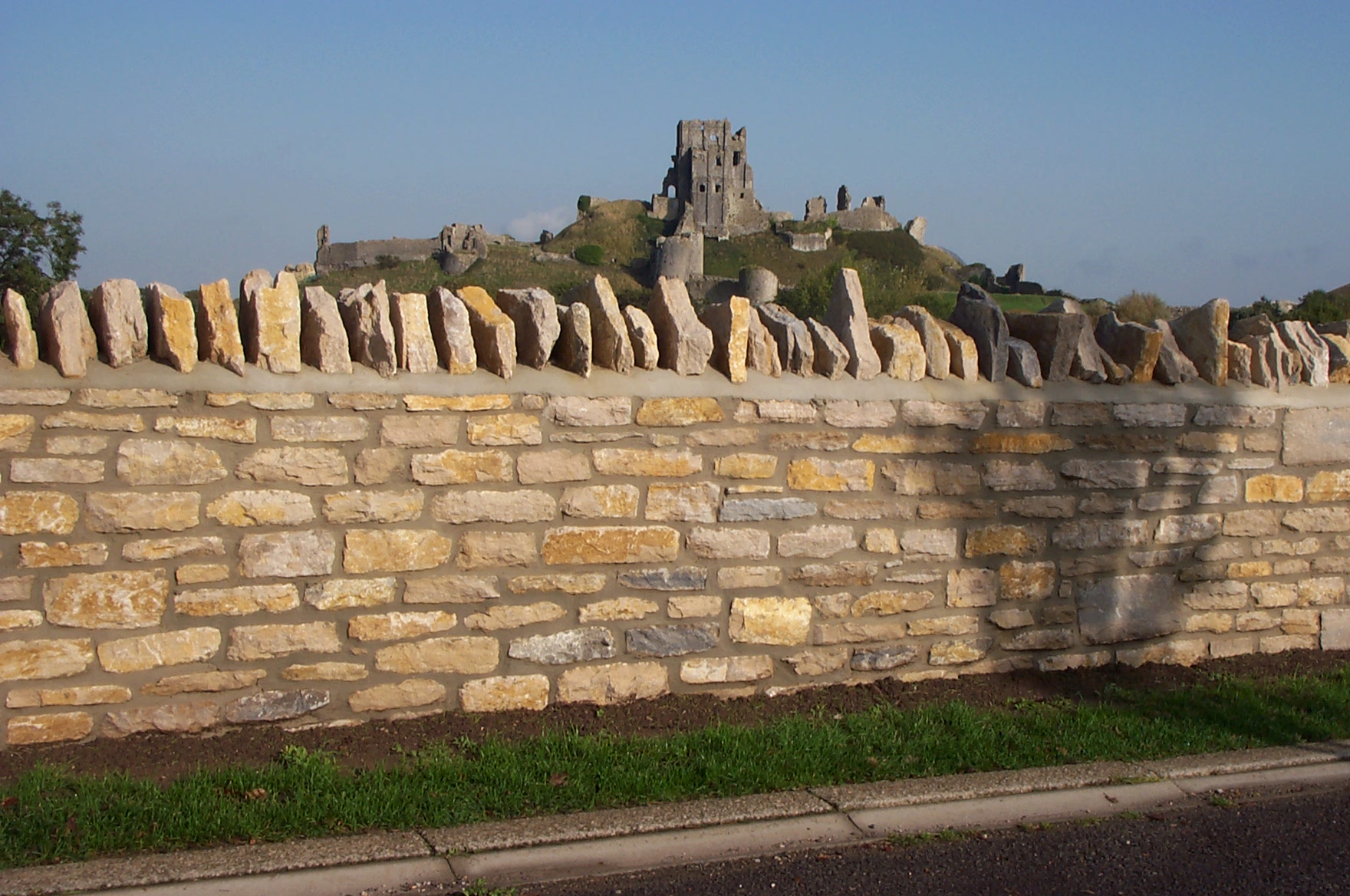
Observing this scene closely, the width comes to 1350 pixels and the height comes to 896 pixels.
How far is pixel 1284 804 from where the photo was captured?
420 cm

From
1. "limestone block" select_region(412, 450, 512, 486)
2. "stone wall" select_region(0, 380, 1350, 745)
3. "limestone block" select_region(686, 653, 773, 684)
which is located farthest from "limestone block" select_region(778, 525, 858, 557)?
"limestone block" select_region(412, 450, 512, 486)

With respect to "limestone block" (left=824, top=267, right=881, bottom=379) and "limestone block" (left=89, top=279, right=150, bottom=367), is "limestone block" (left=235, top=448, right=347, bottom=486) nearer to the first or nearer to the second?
"limestone block" (left=89, top=279, right=150, bottom=367)

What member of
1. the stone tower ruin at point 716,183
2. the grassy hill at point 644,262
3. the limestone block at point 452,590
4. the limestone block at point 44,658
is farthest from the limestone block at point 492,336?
the stone tower ruin at point 716,183

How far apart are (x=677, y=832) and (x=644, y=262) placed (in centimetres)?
7294

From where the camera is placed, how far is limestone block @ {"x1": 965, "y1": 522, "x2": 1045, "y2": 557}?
5.24 meters

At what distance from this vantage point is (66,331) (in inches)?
153

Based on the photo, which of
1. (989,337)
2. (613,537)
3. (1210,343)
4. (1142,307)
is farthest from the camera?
(1142,307)

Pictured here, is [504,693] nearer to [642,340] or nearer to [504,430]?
[504,430]

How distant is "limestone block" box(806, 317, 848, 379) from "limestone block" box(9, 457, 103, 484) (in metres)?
2.89

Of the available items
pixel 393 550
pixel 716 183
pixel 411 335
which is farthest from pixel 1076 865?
pixel 716 183

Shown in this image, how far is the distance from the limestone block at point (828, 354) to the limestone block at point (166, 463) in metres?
2.51

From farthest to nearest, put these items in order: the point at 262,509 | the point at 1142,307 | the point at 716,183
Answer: the point at 716,183 < the point at 1142,307 < the point at 262,509

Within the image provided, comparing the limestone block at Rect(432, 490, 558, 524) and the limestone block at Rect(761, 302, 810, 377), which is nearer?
the limestone block at Rect(432, 490, 558, 524)

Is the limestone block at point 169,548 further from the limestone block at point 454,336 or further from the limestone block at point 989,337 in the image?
the limestone block at point 989,337
